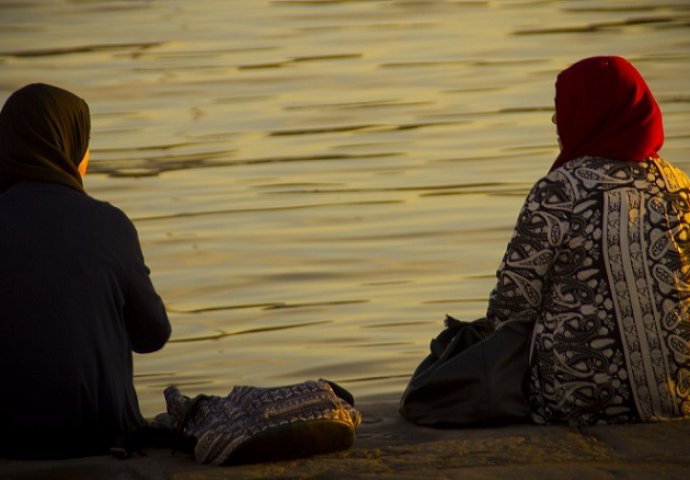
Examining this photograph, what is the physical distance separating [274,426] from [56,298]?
2.18 feet

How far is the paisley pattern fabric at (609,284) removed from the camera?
16.0 ft

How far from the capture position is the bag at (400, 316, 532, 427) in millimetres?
4980

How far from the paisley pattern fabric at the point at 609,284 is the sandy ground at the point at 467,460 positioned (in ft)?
0.34

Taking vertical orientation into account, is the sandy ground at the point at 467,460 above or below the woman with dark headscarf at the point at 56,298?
below

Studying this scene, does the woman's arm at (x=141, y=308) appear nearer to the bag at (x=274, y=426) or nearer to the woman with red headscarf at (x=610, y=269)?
the bag at (x=274, y=426)

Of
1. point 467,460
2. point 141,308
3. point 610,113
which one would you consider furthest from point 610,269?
point 141,308

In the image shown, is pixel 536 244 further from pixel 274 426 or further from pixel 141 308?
pixel 141 308

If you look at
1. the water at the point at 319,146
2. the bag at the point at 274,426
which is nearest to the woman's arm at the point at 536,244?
the bag at the point at 274,426

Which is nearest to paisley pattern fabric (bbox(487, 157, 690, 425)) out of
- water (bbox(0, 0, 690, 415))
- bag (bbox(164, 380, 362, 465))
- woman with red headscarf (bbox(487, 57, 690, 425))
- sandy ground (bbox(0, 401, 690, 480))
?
woman with red headscarf (bbox(487, 57, 690, 425))

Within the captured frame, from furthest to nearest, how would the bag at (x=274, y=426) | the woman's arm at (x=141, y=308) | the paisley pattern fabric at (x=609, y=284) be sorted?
the paisley pattern fabric at (x=609, y=284)
the woman's arm at (x=141, y=308)
the bag at (x=274, y=426)

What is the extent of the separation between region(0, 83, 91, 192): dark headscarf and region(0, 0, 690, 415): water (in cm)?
240

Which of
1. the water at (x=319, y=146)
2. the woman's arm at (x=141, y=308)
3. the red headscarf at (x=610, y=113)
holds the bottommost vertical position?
the water at (x=319, y=146)

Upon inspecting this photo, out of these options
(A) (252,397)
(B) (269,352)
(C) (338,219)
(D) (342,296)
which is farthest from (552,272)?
(C) (338,219)

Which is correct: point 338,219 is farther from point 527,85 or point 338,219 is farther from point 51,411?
point 51,411
